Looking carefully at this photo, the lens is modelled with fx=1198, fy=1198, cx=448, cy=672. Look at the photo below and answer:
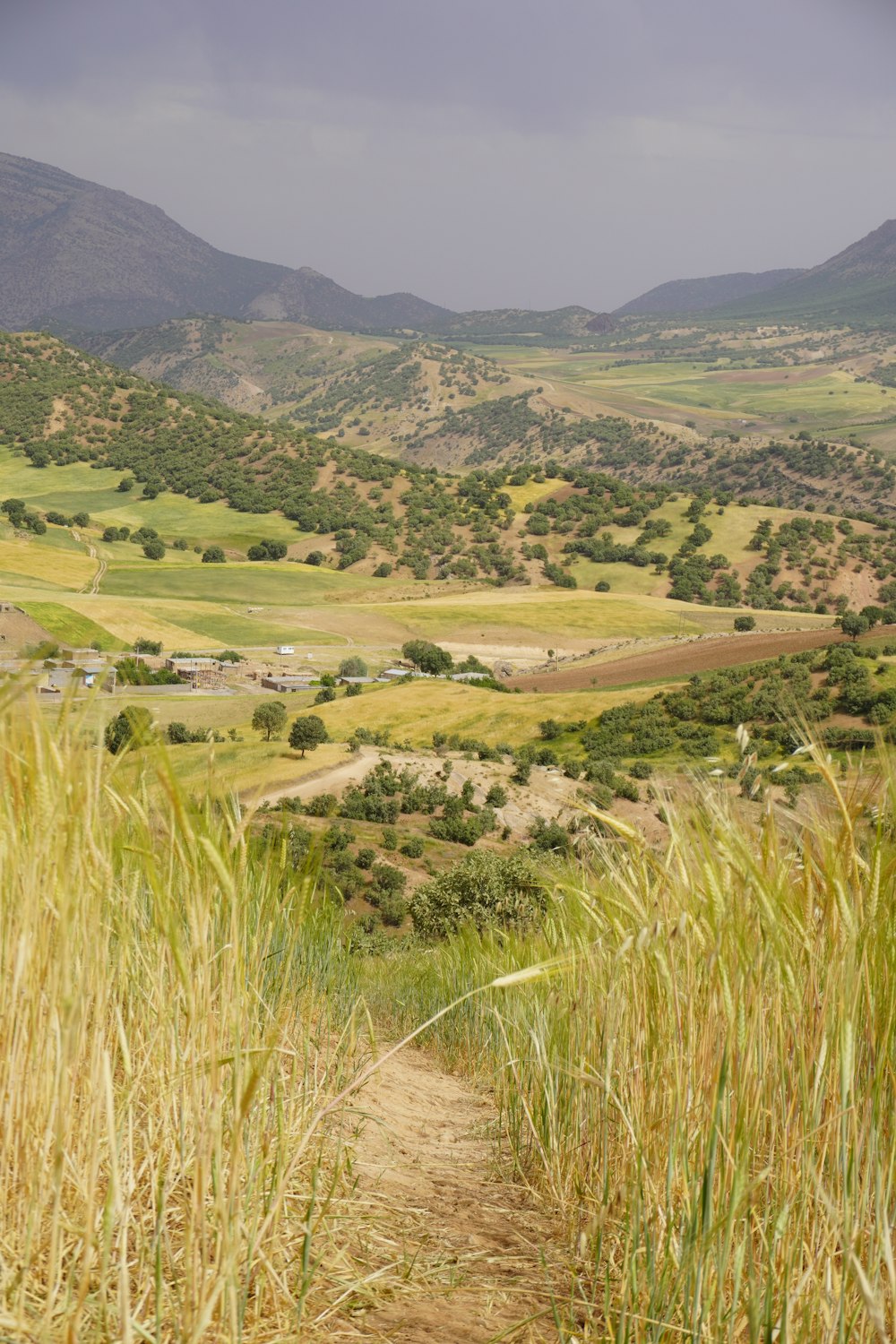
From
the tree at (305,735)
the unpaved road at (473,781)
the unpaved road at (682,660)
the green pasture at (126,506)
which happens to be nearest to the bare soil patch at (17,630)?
the tree at (305,735)

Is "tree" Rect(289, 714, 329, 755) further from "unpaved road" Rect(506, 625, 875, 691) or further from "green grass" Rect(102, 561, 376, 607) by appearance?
"green grass" Rect(102, 561, 376, 607)

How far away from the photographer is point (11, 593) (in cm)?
8325

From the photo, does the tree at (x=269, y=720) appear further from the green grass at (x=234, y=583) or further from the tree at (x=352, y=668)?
the green grass at (x=234, y=583)

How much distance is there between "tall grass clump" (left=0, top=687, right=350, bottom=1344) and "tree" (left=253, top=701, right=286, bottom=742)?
4814 centimetres

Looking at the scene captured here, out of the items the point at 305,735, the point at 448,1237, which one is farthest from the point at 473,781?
the point at 448,1237

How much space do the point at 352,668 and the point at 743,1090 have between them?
249 ft

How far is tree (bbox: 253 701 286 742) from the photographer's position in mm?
51438

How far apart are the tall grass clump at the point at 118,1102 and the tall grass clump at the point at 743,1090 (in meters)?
0.65

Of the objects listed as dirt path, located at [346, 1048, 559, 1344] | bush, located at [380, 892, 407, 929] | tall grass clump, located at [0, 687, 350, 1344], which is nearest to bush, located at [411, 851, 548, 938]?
bush, located at [380, 892, 407, 929]

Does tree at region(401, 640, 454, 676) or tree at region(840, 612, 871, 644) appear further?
tree at region(401, 640, 454, 676)

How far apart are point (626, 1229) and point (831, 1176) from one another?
0.59 meters

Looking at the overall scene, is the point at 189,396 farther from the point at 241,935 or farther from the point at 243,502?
the point at 241,935

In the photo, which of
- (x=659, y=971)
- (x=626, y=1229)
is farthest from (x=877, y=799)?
(x=626, y=1229)

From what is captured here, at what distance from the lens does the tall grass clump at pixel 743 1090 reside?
2.33 m
